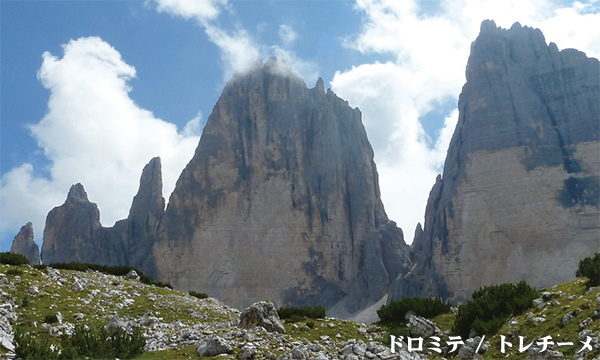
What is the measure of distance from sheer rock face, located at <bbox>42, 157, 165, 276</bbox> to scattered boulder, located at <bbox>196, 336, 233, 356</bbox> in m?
108

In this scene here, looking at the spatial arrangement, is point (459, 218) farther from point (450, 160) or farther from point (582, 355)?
point (582, 355)

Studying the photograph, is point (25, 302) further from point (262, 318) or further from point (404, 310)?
point (404, 310)

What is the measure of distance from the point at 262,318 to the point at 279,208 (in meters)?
92.4

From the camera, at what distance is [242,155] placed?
124m

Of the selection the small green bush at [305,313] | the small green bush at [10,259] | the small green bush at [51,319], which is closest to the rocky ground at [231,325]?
the small green bush at [51,319]

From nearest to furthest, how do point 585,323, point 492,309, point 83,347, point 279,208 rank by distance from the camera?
point 83,347 < point 585,323 < point 492,309 < point 279,208

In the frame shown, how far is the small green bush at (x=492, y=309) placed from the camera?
23.8 m

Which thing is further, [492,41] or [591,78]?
[492,41]

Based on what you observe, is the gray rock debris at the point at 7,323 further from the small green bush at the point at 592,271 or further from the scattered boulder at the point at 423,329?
the small green bush at the point at 592,271

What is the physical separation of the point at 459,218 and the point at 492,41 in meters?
42.3

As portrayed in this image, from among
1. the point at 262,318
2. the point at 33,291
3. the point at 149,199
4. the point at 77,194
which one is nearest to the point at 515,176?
the point at 262,318

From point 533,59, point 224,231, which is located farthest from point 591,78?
point 224,231

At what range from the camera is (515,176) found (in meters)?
97.2

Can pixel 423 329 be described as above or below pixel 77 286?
below
